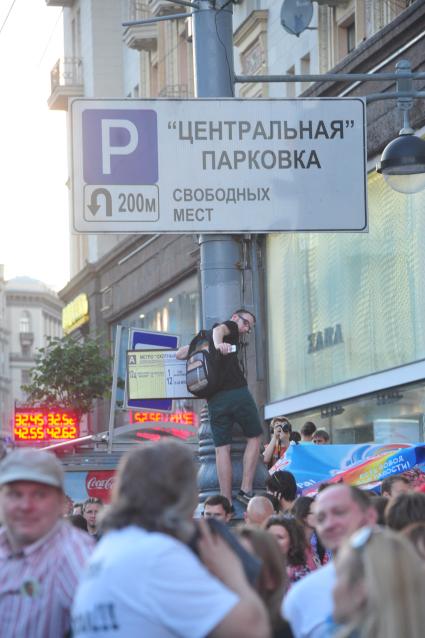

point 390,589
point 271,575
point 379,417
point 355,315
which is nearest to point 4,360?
point 355,315

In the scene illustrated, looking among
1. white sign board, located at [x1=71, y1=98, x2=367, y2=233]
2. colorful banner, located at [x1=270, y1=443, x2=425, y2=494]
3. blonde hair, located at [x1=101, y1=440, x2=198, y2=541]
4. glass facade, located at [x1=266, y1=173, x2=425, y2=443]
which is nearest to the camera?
blonde hair, located at [x1=101, y1=440, x2=198, y2=541]

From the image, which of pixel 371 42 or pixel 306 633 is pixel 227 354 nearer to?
pixel 306 633

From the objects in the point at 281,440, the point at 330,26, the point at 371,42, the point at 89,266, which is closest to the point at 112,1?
the point at 89,266

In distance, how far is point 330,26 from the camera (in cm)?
2625

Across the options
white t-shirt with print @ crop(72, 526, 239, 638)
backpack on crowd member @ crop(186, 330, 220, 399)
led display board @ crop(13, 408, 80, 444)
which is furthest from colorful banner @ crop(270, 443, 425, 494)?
led display board @ crop(13, 408, 80, 444)

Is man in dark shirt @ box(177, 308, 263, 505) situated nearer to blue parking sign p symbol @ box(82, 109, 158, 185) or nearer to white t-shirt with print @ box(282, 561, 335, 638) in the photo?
blue parking sign p symbol @ box(82, 109, 158, 185)

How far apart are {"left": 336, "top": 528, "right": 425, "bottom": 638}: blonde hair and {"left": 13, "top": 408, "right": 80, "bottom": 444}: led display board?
29.9 meters

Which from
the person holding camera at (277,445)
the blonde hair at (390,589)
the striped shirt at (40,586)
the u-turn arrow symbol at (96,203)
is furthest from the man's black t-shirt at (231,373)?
the blonde hair at (390,589)

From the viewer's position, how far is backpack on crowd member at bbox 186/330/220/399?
37.0 ft

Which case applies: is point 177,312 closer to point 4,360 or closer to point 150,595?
point 150,595

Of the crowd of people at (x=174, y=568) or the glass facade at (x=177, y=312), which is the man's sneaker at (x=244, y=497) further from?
the glass facade at (x=177, y=312)

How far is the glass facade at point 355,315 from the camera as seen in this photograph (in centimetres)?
2177

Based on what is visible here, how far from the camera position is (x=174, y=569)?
15.0 feet

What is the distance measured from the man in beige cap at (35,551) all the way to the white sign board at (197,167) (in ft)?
20.9
